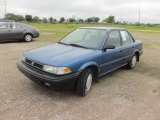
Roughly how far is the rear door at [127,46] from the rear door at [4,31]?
8.77m

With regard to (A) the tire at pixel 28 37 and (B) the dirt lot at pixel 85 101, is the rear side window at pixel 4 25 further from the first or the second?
(B) the dirt lot at pixel 85 101

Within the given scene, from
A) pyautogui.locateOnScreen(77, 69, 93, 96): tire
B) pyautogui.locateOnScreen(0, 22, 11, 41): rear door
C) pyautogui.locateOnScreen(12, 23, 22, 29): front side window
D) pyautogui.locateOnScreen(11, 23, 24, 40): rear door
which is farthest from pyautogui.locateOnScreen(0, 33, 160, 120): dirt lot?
pyautogui.locateOnScreen(12, 23, 22, 29): front side window

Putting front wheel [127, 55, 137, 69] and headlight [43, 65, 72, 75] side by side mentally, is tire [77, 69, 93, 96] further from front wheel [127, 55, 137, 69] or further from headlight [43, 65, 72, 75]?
front wheel [127, 55, 137, 69]

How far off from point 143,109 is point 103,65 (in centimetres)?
148

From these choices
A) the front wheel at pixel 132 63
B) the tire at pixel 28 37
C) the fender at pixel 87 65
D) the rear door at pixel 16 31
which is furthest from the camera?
the tire at pixel 28 37

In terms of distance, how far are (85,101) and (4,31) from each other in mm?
10188

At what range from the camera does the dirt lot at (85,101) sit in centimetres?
389

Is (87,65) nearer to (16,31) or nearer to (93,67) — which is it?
(93,67)

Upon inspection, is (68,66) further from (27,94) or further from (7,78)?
(7,78)

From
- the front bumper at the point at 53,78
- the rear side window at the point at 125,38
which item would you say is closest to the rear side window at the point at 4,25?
the rear side window at the point at 125,38

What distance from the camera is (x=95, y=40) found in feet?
17.8

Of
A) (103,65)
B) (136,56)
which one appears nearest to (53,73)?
(103,65)

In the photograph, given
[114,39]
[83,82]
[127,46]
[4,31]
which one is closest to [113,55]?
[114,39]

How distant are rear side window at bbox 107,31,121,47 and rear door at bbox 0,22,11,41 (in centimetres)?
898
